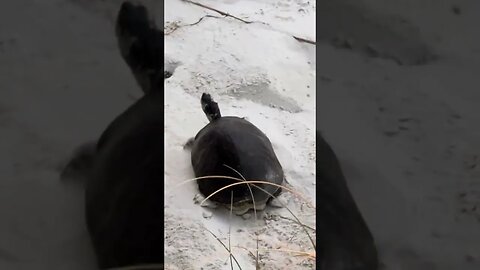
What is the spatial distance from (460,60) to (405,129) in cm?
12

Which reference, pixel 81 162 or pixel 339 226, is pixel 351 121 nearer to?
pixel 339 226

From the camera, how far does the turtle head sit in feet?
3.81

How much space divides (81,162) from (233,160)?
389 mm

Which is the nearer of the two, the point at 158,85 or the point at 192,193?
the point at 158,85

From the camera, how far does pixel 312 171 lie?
113 cm

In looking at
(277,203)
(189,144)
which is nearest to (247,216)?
(277,203)

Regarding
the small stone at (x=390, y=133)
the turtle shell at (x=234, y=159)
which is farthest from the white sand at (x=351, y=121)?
the turtle shell at (x=234, y=159)

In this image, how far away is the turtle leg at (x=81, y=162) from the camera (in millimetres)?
766

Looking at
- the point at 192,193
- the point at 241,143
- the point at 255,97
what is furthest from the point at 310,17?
the point at 192,193

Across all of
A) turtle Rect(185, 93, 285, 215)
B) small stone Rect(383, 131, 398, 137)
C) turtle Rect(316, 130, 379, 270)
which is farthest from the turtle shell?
small stone Rect(383, 131, 398, 137)

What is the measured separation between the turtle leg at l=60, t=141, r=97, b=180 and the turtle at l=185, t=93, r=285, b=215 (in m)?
0.34

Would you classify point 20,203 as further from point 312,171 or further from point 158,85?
point 312,171

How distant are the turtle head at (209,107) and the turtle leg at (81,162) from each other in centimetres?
40

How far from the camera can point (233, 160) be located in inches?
44.1
